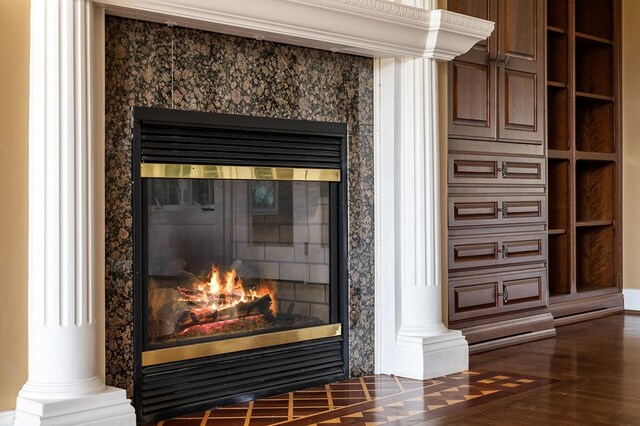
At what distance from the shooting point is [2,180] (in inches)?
119

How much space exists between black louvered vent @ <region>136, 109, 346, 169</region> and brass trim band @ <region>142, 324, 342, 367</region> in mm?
771

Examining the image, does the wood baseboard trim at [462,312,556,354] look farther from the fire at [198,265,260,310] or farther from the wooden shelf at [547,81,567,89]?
the wooden shelf at [547,81,567,89]

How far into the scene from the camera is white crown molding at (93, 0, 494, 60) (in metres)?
3.41

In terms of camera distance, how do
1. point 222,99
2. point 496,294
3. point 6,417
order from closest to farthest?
point 6,417 → point 222,99 → point 496,294

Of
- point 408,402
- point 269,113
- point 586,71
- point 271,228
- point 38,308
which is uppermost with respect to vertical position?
point 586,71

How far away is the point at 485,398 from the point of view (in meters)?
3.90

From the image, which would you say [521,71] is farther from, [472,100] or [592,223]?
[592,223]

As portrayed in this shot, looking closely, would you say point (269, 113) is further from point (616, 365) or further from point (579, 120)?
point (579, 120)

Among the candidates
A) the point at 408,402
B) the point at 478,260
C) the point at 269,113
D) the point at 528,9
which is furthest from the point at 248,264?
the point at 528,9

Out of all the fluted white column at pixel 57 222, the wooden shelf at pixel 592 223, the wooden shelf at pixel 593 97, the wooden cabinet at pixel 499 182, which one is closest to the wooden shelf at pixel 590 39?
the wooden shelf at pixel 593 97

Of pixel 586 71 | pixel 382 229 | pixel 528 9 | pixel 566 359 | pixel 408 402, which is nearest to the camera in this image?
pixel 408 402

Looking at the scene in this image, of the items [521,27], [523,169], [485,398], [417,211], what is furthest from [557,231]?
[485,398]

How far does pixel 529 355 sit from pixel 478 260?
0.60m

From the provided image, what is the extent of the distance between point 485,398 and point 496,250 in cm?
151
